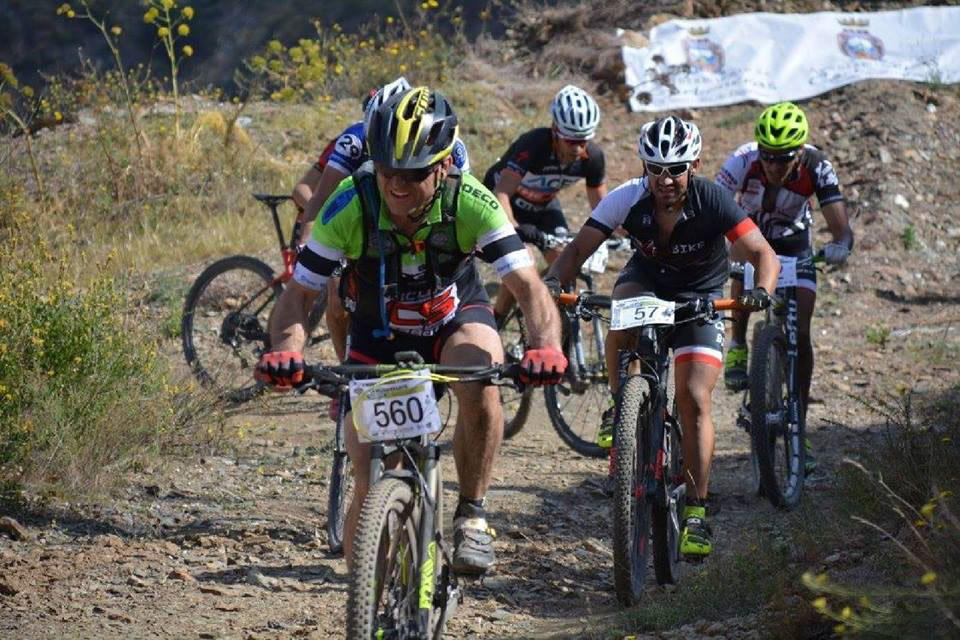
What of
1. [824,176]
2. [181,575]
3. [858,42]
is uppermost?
[858,42]

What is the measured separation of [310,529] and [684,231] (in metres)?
2.38

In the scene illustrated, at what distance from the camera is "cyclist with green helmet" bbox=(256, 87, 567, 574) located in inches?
184

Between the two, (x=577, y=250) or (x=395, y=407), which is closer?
(x=395, y=407)

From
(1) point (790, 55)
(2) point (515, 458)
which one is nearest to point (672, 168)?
(2) point (515, 458)

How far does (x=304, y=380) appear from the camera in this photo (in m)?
4.38

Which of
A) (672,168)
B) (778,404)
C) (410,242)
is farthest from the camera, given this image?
(778,404)

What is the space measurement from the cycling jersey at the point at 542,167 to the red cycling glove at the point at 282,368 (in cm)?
464

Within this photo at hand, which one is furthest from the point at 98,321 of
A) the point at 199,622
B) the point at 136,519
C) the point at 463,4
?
the point at 463,4

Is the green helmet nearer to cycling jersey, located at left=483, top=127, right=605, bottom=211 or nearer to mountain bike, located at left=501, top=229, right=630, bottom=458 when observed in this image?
mountain bike, located at left=501, top=229, right=630, bottom=458

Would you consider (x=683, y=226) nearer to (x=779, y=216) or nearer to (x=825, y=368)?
(x=779, y=216)

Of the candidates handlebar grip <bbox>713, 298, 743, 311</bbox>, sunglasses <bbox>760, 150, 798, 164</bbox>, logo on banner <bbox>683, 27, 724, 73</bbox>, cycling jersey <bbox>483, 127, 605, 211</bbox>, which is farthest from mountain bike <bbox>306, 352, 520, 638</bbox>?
logo on banner <bbox>683, 27, 724, 73</bbox>

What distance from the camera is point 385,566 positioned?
4125mm

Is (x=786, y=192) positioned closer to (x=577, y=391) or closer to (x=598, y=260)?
(x=598, y=260)

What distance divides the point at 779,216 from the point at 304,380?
179 inches
